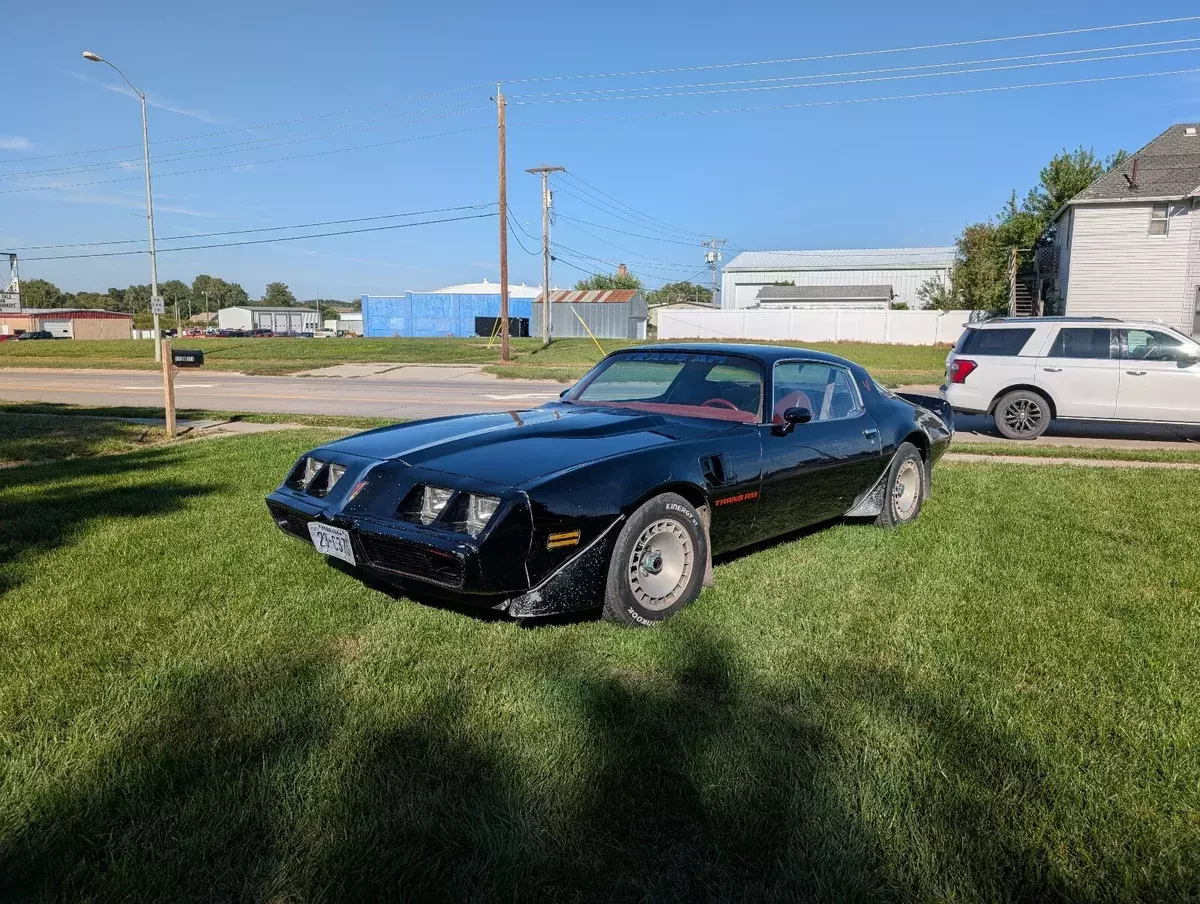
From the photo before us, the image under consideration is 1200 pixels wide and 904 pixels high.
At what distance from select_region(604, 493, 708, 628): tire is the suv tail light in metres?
8.89

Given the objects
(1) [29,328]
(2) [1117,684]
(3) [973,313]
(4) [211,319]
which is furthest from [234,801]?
(4) [211,319]

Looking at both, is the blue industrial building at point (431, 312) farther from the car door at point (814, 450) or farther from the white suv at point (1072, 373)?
the car door at point (814, 450)

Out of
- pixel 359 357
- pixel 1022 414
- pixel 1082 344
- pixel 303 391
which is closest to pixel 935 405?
pixel 1022 414

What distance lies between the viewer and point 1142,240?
29.2 meters

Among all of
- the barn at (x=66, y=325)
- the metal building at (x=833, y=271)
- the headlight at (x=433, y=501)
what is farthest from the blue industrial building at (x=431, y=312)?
the headlight at (x=433, y=501)

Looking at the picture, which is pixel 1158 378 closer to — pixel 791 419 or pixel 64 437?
pixel 791 419

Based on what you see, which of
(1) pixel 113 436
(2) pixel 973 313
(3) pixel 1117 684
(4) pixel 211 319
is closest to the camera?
(3) pixel 1117 684

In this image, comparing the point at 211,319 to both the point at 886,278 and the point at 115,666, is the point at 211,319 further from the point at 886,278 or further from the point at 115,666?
the point at 115,666

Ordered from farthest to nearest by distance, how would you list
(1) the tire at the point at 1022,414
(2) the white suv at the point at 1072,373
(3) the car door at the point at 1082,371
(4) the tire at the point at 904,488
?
(1) the tire at the point at 1022,414
(3) the car door at the point at 1082,371
(2) the white suv at the point at 1072,373
(4) the tire at the point at 904,488

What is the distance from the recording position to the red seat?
502 cm

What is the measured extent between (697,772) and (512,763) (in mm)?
591

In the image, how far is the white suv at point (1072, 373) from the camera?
1088 centimetres

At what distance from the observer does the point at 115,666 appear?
137 inches

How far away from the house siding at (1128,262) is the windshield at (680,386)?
29.1 meters
